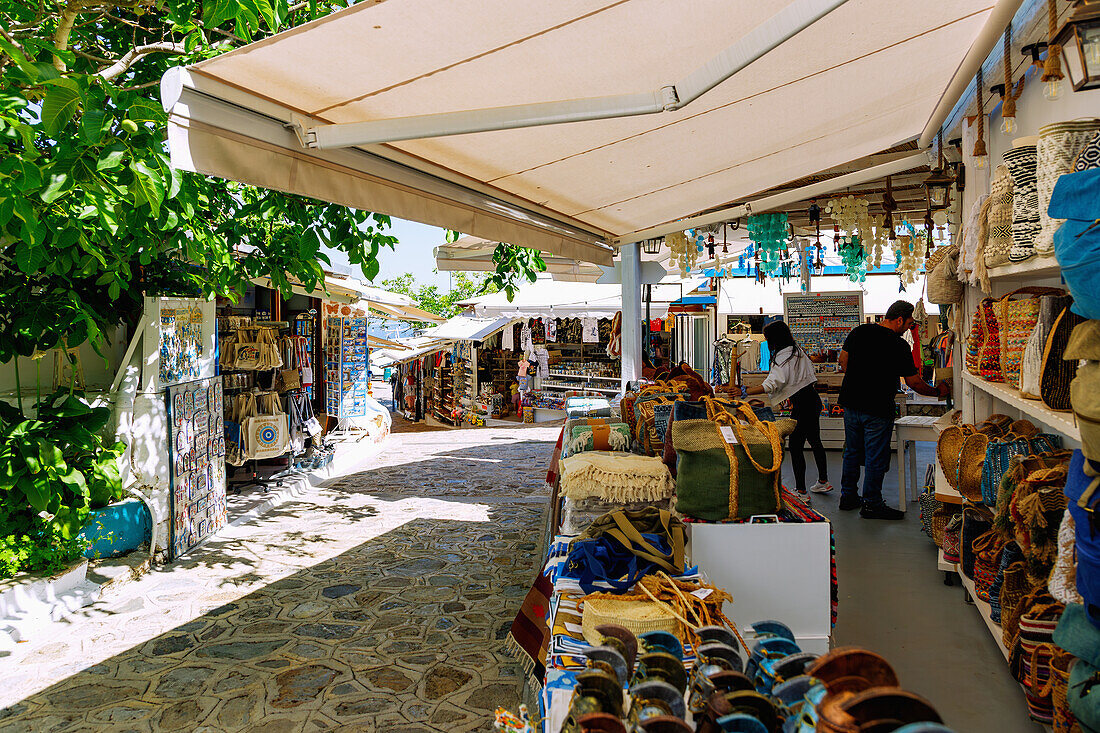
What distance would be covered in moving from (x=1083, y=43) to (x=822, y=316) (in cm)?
909

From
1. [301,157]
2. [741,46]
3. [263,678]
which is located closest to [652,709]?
[741,46]

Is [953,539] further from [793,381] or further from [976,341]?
[793,381]

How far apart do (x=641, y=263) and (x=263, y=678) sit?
16.6 ft

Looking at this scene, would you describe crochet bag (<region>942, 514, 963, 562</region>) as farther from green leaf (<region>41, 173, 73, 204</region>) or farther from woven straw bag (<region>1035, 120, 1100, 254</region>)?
green leaf (<region>41, 173, 73, 204</region>)

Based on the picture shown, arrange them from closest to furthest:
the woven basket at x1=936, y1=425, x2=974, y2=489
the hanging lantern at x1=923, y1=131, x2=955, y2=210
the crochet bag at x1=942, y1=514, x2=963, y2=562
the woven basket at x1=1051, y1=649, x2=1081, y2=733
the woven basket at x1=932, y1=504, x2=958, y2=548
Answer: the woven basket at x1=1051, y1=649, x2=1081, y2=733, the woven basket at x1=936, y1=425, x2=974, y2=489, the crochet bag at x1=942, y1=514, x2=963, y2=562, the hanging lantern at x1=923, y1=131, x2=955, y2=210, the woven basket at x1=932, y1=504, x2=958, y2=548

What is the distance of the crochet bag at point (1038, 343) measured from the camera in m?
2.68

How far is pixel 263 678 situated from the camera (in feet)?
13.1

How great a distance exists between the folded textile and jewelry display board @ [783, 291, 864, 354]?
812 cm

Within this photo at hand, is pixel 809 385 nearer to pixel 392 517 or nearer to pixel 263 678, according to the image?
pixel 392 517

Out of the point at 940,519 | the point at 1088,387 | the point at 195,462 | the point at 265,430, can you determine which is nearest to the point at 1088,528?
the point at 1088,387

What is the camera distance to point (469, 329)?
56.2ft

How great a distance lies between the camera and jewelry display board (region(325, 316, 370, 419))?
462 inches

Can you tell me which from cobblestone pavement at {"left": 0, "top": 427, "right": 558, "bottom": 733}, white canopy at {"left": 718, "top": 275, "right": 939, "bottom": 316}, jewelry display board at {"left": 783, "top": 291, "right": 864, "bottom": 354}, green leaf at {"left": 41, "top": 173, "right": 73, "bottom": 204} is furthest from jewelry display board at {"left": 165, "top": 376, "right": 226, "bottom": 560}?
white canopy at {"left": 718, "top": 275, "right": 939, "bottom": 316}

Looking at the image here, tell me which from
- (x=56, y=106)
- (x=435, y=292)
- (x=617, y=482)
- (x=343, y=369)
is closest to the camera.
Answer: (x=56, y=106)
